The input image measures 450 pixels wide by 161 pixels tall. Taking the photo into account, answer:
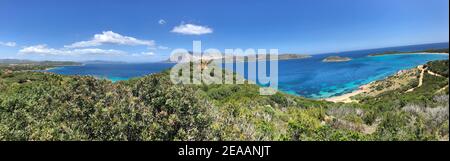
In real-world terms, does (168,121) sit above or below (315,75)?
above

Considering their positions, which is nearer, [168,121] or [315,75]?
[168,121]

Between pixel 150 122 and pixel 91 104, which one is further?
pixel 91 104

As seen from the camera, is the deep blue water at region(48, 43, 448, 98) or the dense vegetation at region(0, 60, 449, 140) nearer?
the dense vegetation at region(0, 60, 449, 140)

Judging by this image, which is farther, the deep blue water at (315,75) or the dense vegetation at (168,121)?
the deep blue water at (315,75)

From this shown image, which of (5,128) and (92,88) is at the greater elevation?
(92,88)

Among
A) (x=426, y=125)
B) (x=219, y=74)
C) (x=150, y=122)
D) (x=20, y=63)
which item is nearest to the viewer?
(x=426, y=125)
